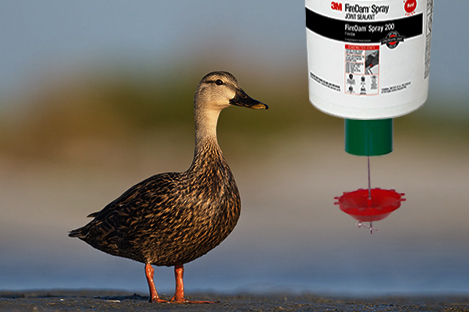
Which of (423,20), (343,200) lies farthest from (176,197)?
(423,20)

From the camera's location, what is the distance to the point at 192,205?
11.4m

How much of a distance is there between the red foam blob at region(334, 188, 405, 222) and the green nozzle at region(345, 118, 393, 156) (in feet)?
1.71

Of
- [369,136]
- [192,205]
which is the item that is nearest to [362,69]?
[369,136]

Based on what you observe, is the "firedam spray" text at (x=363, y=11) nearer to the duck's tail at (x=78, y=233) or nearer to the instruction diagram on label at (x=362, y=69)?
the instruction diagram on label at (x=362, y=69)

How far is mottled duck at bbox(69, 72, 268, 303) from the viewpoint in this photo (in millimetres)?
11289

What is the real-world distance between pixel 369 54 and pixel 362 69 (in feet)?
0.55

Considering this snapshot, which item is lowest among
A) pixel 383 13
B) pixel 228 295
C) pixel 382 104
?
pixel 228 295

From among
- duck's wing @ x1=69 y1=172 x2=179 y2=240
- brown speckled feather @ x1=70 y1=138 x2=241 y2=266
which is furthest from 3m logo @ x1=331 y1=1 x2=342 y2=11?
duck's wing @ x1=69 y1=172 x2=179 y2=240

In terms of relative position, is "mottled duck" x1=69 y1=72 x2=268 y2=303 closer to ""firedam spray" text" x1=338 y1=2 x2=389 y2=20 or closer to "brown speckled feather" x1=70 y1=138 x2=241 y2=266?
"brown speckled feather" x1=70 y1=138 x2=241 y2=266

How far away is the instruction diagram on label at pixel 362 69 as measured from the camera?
33.7ft

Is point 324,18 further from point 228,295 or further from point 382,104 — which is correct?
point 228,295

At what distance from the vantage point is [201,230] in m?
11.4

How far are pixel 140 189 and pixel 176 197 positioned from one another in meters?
0.59

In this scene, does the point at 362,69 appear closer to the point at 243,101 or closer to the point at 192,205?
the point at 243,101
